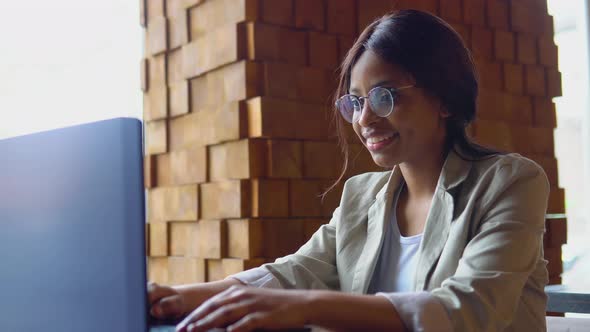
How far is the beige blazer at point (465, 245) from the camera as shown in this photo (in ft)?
3.90

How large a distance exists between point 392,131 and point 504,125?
150 cm

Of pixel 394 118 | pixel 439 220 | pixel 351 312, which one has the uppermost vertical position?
pixel 394 118

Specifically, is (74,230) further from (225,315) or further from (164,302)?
(164,302)

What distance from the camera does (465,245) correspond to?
1377 mm

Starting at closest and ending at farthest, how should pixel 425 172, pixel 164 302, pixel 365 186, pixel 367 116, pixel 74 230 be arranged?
pixel 74 230
pixel 164 302
pixel 367 116
pixel 425 172
pixel 365 186

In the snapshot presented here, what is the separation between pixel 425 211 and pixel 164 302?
0.65m

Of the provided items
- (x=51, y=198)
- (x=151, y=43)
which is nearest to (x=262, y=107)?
(x=151, y=43)

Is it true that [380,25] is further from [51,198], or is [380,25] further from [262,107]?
[51,198]

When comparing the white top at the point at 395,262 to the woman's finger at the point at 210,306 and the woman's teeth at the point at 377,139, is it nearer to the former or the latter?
the woman's teeth at the point at 377,139

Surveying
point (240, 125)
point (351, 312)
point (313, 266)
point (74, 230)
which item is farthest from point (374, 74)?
point (74, 230)

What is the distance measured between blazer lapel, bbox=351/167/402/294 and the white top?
17mm

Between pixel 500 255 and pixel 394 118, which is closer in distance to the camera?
pixel 500 255

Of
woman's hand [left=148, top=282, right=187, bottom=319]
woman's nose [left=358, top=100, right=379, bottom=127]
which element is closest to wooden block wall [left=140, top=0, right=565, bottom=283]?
woman's nose [left=358, top=100, right=379, bottom=127]

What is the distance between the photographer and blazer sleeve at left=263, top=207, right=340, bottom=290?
1.56m
